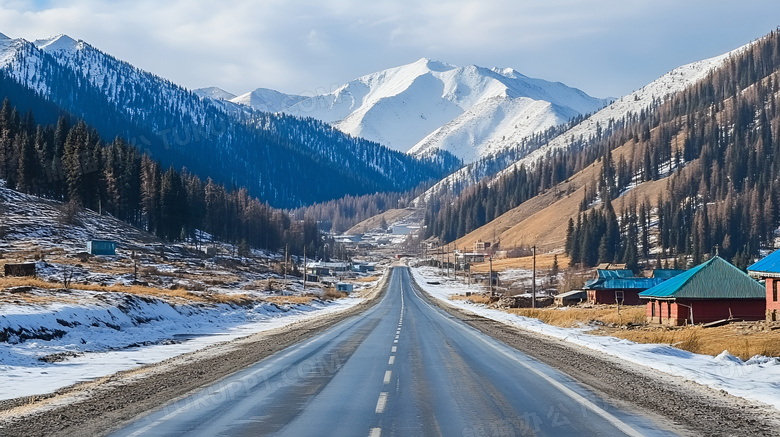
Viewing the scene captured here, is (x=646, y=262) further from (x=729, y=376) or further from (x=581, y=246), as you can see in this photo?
(x=729, y=376)

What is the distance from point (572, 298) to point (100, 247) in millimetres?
61465

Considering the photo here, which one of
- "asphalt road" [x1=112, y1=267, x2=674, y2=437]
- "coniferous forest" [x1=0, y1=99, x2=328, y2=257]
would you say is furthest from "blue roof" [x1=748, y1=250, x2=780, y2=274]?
"coniferous forest" [x1=0, y1=99, x2=328, y2=257]

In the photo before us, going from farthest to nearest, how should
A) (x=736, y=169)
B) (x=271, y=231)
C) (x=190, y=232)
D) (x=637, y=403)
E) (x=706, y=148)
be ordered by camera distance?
(x=706, y=148) < (x=736, y=169) < (x=271, y=231) < (x=190, y=232) < (x=637, y=403)

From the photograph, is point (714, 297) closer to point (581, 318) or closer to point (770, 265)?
point (770, 265)

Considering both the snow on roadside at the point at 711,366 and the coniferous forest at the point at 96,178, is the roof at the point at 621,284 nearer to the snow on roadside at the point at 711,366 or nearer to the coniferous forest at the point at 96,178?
the snow on roadside at the point at 711,366

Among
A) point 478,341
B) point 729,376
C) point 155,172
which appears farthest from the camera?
point 155,172

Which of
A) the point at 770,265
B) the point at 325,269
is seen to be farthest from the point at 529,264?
the point at 770,265

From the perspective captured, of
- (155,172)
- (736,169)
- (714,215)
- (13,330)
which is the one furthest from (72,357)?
(736,169)

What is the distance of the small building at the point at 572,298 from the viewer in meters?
86.5

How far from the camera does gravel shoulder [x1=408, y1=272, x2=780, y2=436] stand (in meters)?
10.5

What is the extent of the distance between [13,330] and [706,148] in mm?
203665

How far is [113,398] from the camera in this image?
42.5 feet

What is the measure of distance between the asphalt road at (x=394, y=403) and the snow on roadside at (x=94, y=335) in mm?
4264

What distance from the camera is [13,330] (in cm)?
2078
